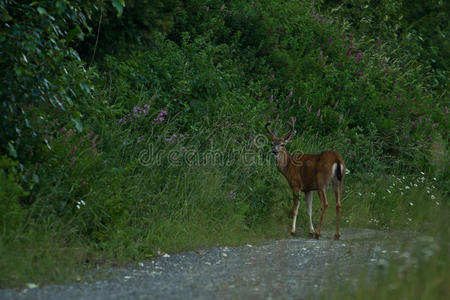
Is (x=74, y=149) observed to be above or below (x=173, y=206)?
above

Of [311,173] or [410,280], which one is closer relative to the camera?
[410,280]

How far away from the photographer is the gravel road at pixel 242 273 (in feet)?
19.2

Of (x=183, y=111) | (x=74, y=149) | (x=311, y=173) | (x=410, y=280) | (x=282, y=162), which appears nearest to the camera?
(x=410, y=280)

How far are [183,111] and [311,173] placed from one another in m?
2.46

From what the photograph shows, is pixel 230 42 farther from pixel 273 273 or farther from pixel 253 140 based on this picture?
pixel 273 273

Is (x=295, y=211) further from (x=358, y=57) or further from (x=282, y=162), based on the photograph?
(x=358, y=57)

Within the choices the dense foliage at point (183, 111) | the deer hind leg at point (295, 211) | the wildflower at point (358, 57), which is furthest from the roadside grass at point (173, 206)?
the wildflower at point (358, 57)

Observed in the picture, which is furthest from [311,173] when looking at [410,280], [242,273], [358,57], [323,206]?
[358,57]

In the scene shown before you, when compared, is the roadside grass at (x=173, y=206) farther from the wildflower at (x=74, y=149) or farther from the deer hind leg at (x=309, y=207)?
the deer hind leg at (x=309, y=207)

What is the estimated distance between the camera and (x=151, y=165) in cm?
937

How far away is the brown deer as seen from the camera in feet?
33.2

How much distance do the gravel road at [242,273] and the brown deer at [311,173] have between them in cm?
123

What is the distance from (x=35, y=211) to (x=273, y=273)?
109 inches

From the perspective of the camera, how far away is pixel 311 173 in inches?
407
